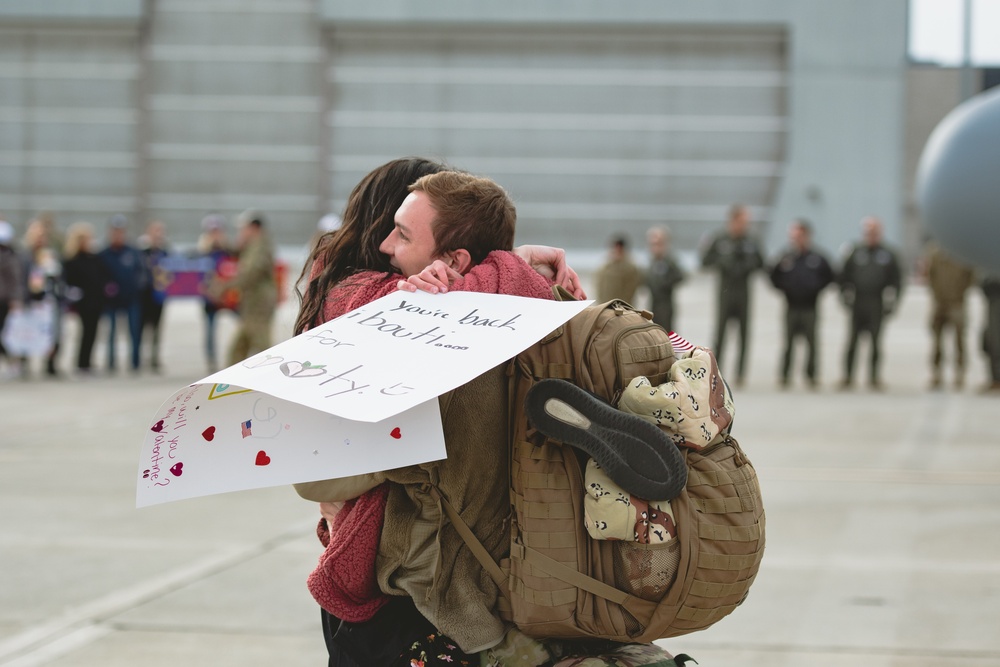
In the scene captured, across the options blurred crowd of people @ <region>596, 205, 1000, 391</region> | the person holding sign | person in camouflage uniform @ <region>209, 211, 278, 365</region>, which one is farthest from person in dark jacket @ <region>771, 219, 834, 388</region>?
the person holding sign

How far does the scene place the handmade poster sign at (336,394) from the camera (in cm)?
185

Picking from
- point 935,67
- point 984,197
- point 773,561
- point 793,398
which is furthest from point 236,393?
point 935,67

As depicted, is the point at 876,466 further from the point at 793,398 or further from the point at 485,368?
the point at 485,368

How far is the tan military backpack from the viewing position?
183 cm

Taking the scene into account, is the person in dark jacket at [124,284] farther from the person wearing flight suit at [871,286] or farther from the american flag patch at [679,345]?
the american flag patch at [679,345]

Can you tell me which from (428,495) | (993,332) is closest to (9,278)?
(993,332)

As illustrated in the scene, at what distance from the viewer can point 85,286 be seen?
1348 cm

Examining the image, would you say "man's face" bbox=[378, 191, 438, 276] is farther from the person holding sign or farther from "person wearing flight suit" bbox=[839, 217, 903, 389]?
"person wearing flight suit" bbox=[839, 217, 903, 389]

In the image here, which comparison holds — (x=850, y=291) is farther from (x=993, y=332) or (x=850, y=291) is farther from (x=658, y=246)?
(x=658, y=246)

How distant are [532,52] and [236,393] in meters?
26.9

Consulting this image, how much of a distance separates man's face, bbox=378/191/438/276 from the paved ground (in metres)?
0.92

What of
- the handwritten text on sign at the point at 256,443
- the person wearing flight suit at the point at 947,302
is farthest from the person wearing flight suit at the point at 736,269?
the handwritten text on sign at the point at 256,443

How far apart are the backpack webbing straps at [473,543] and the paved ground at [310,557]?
110 centimetres

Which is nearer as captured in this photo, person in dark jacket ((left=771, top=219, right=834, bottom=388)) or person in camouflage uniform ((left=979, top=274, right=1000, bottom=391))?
person in camouflage uniform ((left=979, top=274, right=1000, bottom=391))
